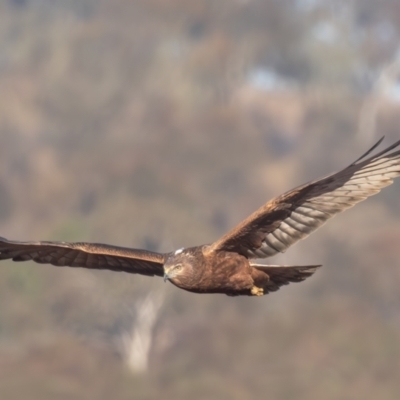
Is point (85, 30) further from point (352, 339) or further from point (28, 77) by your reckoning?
point (352, 339)

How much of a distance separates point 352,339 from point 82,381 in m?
5.77

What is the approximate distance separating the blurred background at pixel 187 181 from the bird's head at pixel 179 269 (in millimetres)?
18065

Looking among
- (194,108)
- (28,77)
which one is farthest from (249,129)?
(28,77)

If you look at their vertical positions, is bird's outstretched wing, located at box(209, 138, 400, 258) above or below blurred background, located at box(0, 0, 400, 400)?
below

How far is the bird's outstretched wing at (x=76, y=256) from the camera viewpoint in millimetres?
11227

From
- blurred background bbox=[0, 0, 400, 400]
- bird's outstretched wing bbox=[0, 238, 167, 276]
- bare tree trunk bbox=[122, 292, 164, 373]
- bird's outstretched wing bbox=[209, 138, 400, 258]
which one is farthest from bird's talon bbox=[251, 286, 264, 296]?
bare tree trunk bbox=[122, 292, 164, 373]

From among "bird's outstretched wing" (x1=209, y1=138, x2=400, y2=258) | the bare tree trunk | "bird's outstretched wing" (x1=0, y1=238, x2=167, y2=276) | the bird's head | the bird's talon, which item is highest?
the bare tree trunk

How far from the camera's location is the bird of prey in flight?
10375mm

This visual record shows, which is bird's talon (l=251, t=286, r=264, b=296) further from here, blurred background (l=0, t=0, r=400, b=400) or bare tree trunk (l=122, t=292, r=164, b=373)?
bare tree trunk (l=122, t=292, r=164, b=373)

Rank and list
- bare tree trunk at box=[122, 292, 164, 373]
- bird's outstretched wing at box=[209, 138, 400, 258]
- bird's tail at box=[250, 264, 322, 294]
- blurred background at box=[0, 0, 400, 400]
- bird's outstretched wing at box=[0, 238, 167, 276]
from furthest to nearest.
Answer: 1. bare tree trunk at box=[122, 292, 164, 373]
2. blurred background at box=[0, 0, 400, 400]
3. bird's outstretched wing at box=[0, 238, 167, 276]
4. bird's tail at box=[250, 264, 322, 294]
5. bird's outstretched wing at box=[209, 138, 400, 258]

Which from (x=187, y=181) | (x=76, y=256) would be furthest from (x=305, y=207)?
(x=187, y=181)

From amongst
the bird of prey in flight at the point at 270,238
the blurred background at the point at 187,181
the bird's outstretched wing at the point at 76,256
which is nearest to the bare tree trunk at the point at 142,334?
the blurred background at the point at 187,181

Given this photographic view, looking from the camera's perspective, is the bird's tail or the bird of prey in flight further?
the bird's tail

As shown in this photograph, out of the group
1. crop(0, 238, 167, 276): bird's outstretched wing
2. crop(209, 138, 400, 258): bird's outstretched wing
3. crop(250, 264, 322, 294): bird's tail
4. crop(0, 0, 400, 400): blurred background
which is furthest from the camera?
crop(0, 0, 400, 400): blurred background
